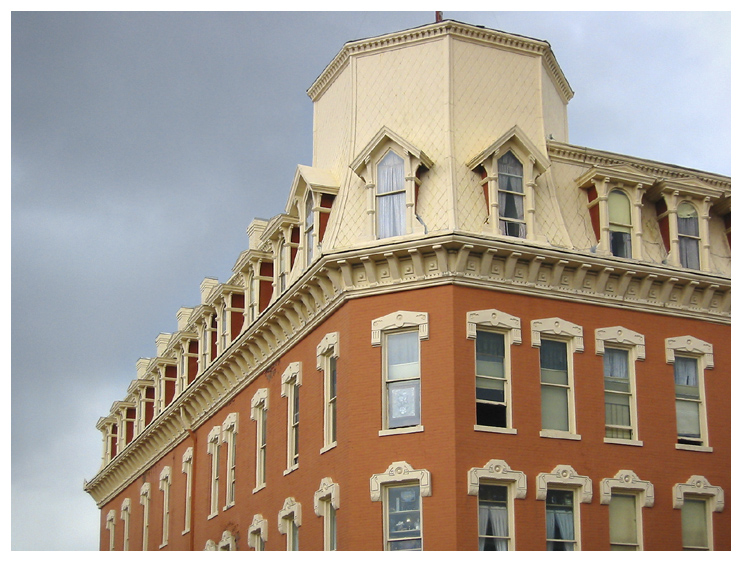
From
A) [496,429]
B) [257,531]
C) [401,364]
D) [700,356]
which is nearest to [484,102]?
[401,364]

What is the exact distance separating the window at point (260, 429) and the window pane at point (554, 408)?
33.6 ft

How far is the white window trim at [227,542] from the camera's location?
4162 centimetres

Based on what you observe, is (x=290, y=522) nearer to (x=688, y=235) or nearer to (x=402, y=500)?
(x=402, y=500)

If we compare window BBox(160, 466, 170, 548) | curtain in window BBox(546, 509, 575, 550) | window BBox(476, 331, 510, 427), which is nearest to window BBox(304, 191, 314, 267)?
window BBox(476, 331, 510, 427)

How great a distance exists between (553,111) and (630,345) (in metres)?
7.67

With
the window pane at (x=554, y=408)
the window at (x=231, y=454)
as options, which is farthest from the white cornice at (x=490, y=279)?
the window at (x=231, y=454)

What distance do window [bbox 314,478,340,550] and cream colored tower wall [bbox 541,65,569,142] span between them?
462 inches

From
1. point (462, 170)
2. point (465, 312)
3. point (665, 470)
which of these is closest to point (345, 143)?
point (462, 170)

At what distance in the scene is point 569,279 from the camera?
34594mm

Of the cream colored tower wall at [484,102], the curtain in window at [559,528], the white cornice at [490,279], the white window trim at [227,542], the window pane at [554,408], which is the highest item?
the cream colored tower wall at [484,102]

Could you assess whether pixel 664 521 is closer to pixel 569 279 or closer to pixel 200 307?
pixel 569 279

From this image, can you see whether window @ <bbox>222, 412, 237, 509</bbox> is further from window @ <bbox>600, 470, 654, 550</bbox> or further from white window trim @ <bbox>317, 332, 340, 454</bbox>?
window @ <bbox>600, 470, 654, 550</bbox>

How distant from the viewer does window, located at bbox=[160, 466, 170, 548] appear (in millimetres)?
50531

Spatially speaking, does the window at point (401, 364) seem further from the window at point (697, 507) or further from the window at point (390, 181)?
the window at point (697, 507)
